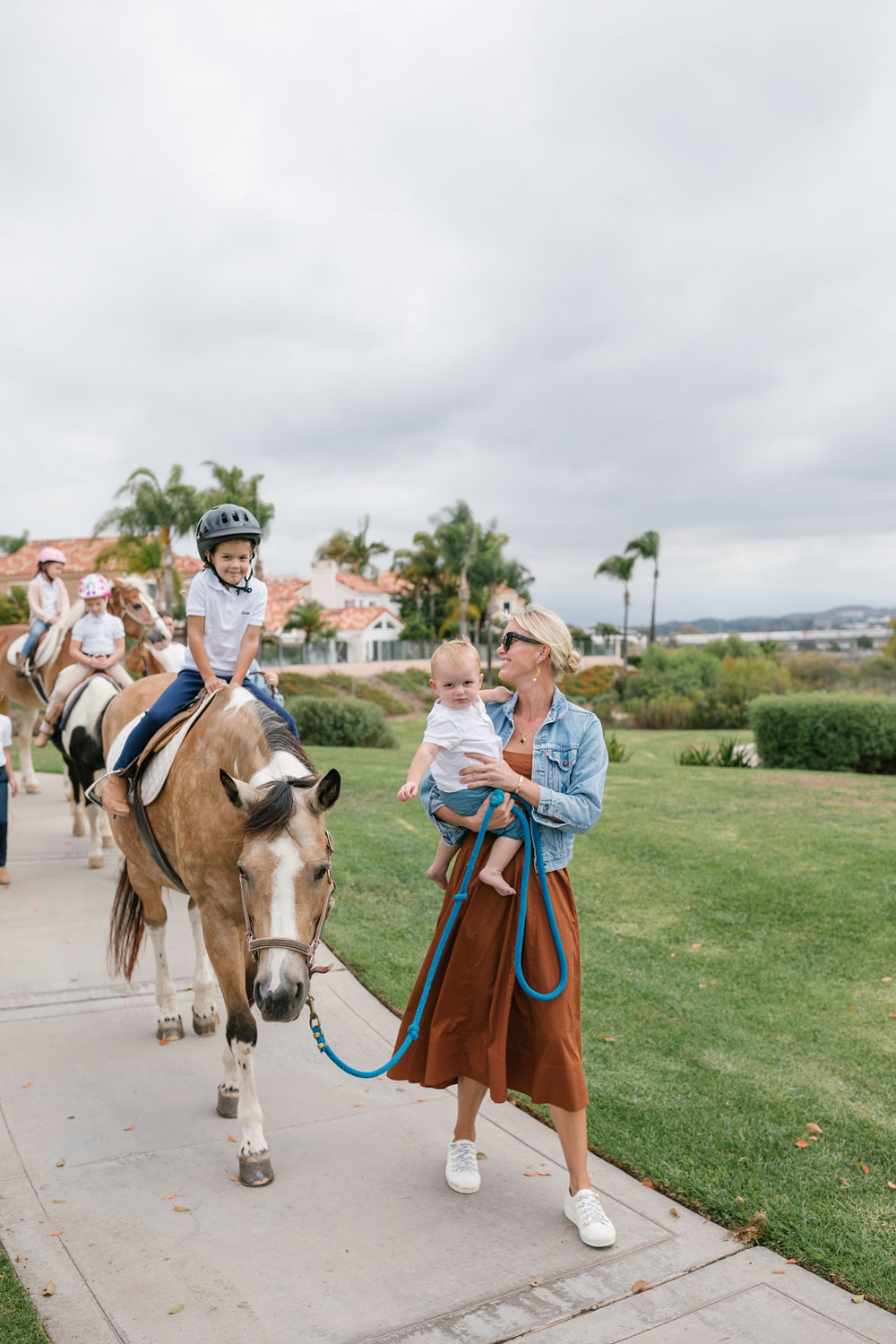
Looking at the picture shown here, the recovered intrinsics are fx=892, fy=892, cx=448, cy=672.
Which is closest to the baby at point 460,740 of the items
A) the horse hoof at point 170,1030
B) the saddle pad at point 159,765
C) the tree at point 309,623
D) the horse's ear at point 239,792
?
the horse's ear at point 239,792

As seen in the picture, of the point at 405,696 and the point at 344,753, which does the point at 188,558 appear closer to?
the point at 405,696

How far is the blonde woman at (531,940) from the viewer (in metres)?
3.19

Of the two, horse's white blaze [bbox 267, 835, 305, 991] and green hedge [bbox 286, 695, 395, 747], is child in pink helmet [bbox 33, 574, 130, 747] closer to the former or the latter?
horse's white blaze [bbox 267, 835, 305, 991]

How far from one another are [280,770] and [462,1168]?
1.75 meters

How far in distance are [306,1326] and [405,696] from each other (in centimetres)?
4784

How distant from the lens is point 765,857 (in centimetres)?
809

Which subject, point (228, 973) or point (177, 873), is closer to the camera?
point (228, 973)

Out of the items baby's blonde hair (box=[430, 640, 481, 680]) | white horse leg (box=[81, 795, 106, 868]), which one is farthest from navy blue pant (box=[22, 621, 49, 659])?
baby's blonde hair (box=[430, 640, 481, 680])

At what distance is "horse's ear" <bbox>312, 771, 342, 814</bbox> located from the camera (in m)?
3.05

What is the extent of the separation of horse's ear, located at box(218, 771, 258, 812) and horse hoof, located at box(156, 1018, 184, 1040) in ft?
8.15

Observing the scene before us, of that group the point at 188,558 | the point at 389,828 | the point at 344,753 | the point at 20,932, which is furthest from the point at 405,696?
the point at 20,932

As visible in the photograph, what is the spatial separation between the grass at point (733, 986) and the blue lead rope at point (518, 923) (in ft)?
3.70

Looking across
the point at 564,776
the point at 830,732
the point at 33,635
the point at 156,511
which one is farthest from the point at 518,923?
the point at 156,511

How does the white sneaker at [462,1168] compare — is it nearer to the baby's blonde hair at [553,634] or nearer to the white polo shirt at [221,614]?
the baby's blonde hair at [553,634]
